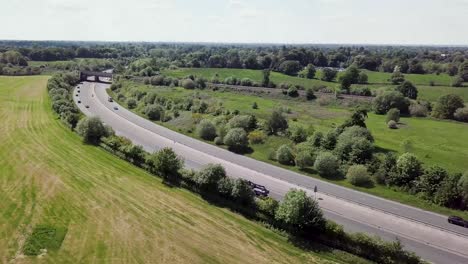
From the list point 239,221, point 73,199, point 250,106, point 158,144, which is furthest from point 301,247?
point 250,106

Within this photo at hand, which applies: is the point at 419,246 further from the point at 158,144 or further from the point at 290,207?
the point at 158,144

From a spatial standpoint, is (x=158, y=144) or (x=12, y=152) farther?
(x=158, y=144)

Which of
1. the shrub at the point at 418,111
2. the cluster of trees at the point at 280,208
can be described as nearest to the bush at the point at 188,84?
the shrub at the point at 418,111

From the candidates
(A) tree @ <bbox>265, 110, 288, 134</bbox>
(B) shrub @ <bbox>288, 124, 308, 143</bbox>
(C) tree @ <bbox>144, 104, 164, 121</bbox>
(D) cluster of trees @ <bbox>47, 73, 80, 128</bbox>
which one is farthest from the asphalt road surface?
(C) tree @ <bbox>144, 104, 164, 121</bbox>

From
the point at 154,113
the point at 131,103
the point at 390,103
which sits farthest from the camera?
the point at 131,103

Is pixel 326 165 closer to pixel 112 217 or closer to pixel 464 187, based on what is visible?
pixel 464 187

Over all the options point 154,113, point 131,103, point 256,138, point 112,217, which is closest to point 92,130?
point 154,113
